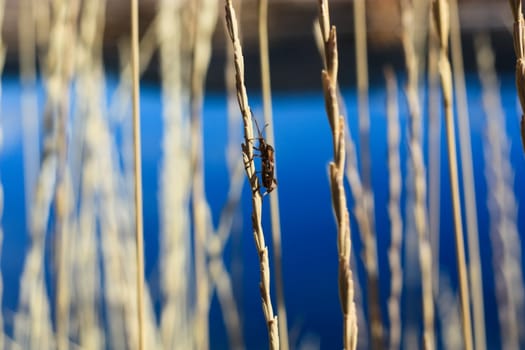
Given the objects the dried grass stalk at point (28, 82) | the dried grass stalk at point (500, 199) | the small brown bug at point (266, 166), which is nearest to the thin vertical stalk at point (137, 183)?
the small brown bug at point (266, 166)

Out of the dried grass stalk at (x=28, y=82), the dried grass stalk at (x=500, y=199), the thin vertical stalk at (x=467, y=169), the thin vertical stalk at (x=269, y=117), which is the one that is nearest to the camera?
the thin vertical stalk at (x=269, y=117)

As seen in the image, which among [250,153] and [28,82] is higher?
[28,82]

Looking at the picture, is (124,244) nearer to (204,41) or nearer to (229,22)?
(204,41)

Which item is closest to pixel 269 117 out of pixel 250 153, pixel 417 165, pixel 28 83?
pixel 417 165

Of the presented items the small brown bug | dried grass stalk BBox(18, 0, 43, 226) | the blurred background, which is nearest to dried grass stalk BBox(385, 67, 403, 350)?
the blurred background

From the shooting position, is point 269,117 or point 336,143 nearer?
point 336,143

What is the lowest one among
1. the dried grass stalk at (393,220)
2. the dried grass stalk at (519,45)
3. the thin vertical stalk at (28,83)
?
the dried grass stalk at (393,220)

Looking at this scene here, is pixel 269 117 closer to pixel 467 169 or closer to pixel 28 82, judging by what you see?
pixel 467 169

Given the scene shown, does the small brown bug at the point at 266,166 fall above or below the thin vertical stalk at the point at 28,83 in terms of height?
below

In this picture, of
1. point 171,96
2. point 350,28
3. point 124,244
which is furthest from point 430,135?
point 350,28

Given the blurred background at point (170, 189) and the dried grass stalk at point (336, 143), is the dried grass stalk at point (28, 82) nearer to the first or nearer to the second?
the blurred background at point (170, 189)
